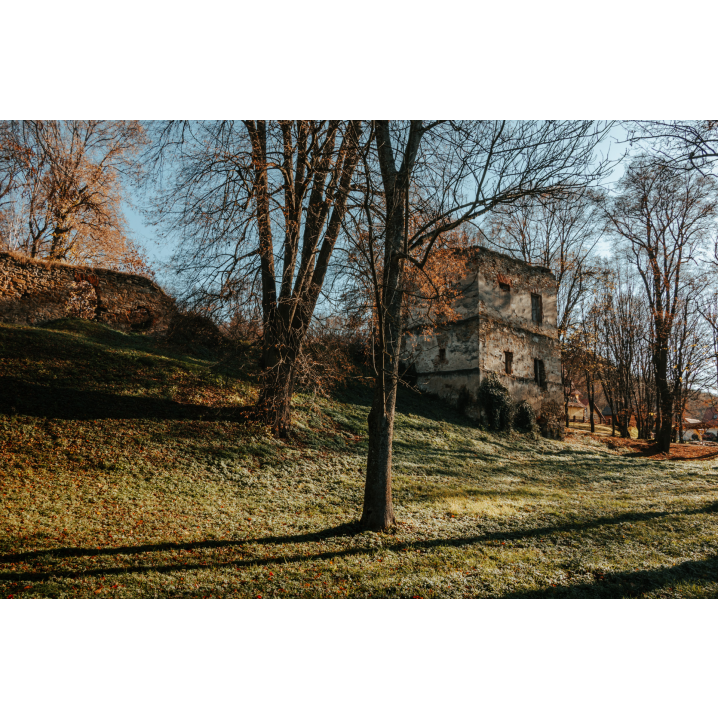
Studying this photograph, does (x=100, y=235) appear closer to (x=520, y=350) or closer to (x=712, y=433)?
(x=520, y=350)

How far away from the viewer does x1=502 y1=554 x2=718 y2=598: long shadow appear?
14.9ft

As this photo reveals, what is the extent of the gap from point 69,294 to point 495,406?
54.7 ft

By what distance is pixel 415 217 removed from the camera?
7531 mm

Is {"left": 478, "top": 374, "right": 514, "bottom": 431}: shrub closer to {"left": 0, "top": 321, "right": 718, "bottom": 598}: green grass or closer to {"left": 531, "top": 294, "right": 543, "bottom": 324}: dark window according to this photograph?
{"left": 0, "top": 321, "right": 718, "bottom": 598}: green grass

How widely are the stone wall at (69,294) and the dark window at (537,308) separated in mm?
17004

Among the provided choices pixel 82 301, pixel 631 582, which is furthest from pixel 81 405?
pixel 631 582

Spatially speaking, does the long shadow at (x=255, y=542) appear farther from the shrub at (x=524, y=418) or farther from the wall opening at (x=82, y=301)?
the shrub at (x=524, y=418)

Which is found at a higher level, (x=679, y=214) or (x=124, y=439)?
(x=679, y=214)

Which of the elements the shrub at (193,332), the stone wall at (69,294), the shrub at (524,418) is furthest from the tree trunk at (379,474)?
the shrub at (524,418)

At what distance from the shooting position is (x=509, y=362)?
19828 mm

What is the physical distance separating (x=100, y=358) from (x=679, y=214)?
2314cm

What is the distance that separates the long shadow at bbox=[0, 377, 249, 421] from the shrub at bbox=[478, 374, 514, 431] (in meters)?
11.8

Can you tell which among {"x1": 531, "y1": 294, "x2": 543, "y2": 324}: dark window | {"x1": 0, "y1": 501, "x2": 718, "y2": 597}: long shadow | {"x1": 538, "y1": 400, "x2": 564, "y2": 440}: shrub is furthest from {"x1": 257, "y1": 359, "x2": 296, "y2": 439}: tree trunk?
{"x1": 531, "y1": 294, "x2": 543, "y2": 324}: dark window

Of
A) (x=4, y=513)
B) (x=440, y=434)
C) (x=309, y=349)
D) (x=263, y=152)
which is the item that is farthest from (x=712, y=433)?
(x=4, y=513)
